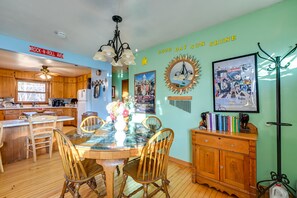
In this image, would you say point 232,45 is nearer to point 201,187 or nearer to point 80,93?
point 201,187

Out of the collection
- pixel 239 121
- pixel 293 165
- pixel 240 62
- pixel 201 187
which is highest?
pixel 240 62

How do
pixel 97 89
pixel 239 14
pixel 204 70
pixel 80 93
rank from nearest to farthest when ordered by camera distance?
pixel 239 14 < pixel 204 70 < pixel 97 89 < pixel 80 93

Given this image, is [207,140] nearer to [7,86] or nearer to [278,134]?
[278,134]

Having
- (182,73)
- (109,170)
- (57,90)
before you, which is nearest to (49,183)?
(109,170)

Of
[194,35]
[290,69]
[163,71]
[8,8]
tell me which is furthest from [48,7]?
[290,69]

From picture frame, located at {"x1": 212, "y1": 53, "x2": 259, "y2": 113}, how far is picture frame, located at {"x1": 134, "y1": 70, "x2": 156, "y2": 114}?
1351 mm

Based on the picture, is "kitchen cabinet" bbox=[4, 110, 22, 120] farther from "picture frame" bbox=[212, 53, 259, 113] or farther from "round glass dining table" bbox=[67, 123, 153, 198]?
"picture frame" bbox=[212, 53, 259, 113]

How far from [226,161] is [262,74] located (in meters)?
1.29

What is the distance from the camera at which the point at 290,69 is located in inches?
68.1

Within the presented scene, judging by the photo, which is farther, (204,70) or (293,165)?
(204,70)

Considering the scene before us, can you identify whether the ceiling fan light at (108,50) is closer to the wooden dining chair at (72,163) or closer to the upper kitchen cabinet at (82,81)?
the wooden dining chair at (72,163)

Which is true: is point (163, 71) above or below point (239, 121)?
above

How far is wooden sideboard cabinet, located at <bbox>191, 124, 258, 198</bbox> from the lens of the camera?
1.62 metres

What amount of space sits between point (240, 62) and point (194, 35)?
98 cm
